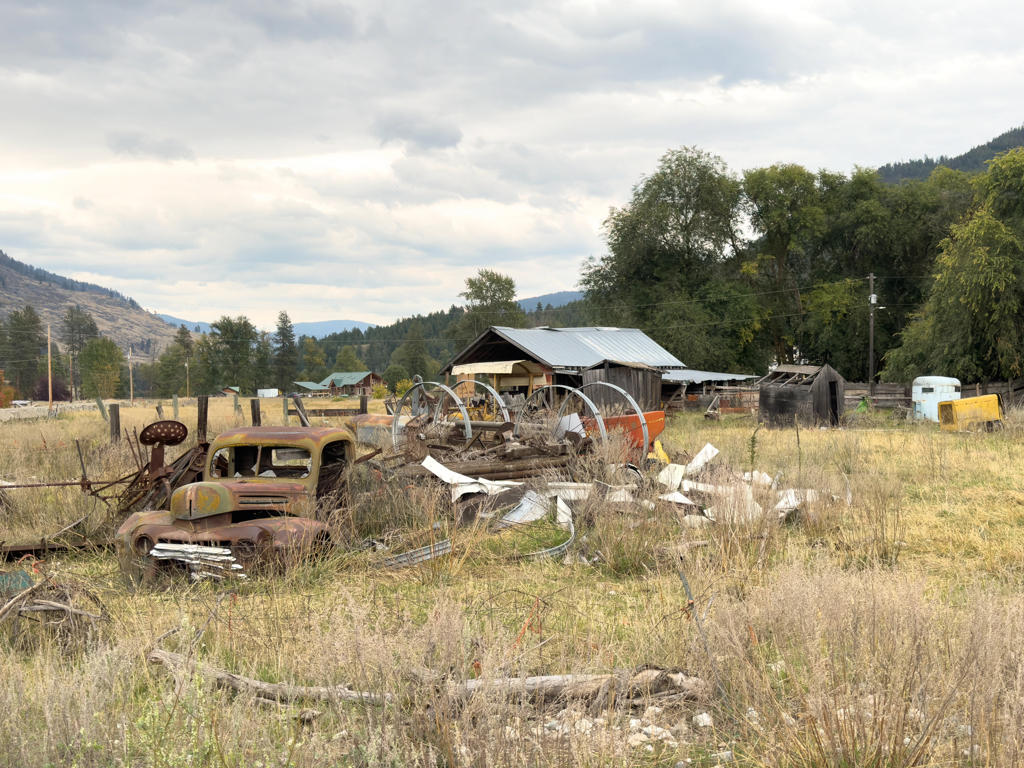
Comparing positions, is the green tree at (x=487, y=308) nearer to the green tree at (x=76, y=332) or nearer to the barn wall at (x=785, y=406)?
the barn wall at (x=785, y=406)

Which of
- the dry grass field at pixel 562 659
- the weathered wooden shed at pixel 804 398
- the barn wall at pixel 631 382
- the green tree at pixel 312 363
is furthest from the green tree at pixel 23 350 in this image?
the dry grass field at pixel 562 659

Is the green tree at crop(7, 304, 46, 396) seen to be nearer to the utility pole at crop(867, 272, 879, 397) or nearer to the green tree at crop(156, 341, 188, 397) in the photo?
the green tree at crop(156, 341, 188, 397)

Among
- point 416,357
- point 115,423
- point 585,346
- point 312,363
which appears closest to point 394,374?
point 416,357

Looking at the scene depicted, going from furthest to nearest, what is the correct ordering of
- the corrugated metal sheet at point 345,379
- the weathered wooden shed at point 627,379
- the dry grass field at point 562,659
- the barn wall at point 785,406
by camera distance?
the corrugated metal sheet at point 345,379 < the weathered wooden shed at point 627,379 < the barn wall at point 785,406 < the dry grass field at point 562,659

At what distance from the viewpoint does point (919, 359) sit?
33.9m

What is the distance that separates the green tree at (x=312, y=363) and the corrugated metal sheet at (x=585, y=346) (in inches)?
3460

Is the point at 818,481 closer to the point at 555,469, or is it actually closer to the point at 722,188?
the point at 555,469

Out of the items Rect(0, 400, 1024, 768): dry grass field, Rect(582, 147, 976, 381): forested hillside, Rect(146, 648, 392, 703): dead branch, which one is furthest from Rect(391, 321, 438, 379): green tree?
Rect(146, 648, 392, 703): dead branch

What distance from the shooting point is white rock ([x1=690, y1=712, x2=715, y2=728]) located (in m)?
3.27

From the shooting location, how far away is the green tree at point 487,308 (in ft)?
220

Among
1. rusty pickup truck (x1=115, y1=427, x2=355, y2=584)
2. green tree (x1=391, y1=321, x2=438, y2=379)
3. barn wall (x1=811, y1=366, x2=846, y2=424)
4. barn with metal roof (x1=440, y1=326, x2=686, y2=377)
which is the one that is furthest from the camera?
green tree (x1=391, y1=321, x2=438, y2=379)

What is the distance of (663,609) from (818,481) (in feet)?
14.8

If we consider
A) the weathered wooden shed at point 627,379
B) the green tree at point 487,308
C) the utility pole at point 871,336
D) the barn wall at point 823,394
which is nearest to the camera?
the barn wall at point 823,394

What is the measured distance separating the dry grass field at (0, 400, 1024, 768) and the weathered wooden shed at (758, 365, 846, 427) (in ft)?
62.8
